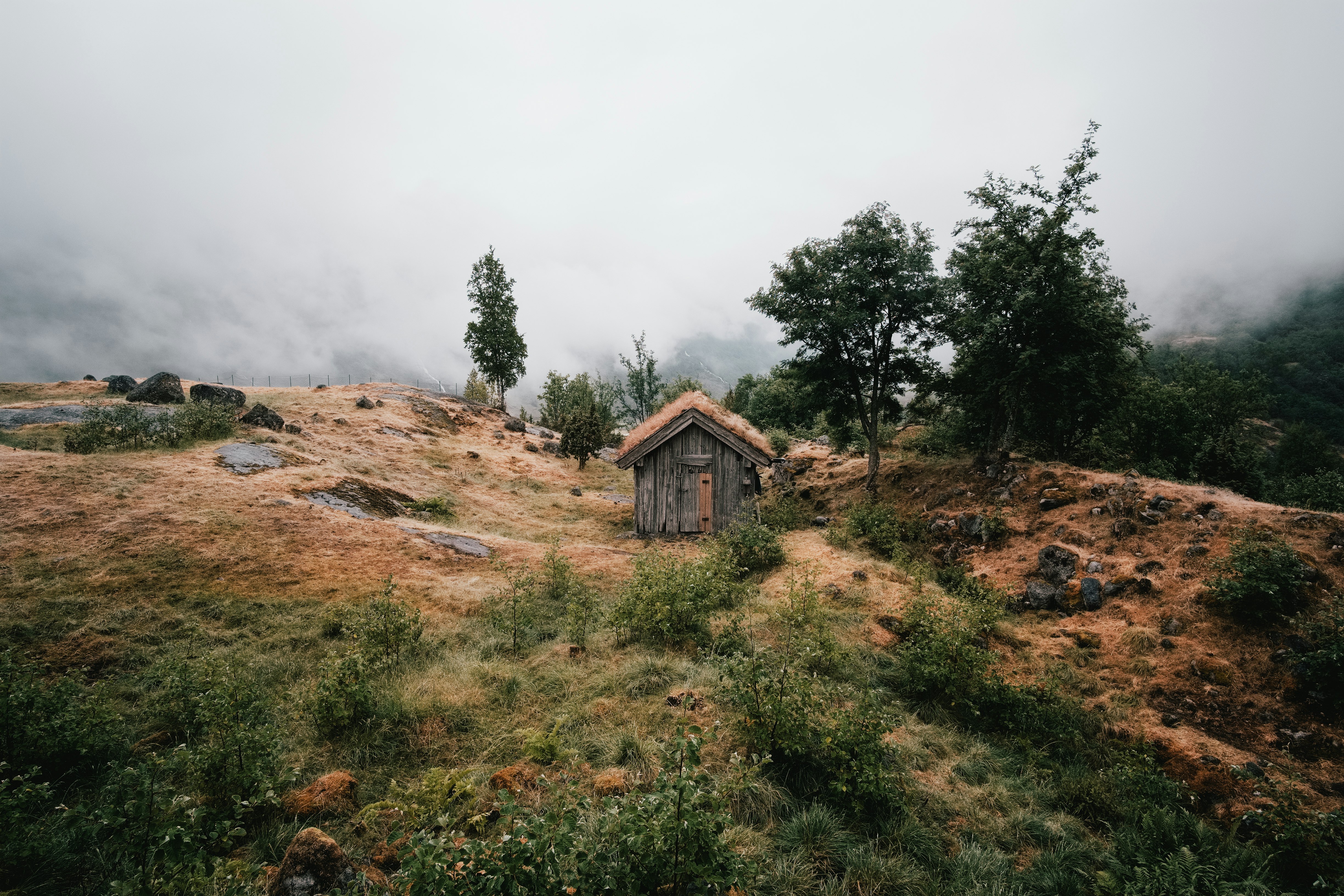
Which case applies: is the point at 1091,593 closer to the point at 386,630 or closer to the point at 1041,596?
the point at 1041,596

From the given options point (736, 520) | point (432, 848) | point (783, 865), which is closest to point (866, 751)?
point (783, 865)

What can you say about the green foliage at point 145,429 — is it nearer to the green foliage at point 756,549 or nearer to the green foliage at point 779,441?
the green foliage at point 756,549

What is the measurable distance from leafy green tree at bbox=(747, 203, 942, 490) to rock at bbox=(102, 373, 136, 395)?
2998 centimetres


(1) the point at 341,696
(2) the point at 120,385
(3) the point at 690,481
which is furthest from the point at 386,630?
(2) the point at 120,385

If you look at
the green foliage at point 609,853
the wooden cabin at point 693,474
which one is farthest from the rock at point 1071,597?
the green foliage at point 609,853

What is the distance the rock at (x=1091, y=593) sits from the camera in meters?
10.1

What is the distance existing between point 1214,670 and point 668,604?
8.55 metres

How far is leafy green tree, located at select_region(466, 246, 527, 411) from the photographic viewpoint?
127ft

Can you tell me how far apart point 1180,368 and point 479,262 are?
48.3 meters

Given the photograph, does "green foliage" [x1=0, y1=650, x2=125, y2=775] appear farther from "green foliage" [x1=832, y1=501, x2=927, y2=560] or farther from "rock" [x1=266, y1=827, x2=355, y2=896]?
"green foliage" [x1=832, y1=501, x2=927, y2=560]

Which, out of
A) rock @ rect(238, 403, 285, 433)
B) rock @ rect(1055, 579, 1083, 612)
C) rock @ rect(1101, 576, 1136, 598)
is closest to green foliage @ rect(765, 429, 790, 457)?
rock @ rect(1055, 579, 1083, 612)

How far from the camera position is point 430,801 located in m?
4.39

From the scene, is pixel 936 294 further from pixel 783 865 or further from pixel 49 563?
pixel 49 563

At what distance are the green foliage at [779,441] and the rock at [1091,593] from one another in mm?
16939
